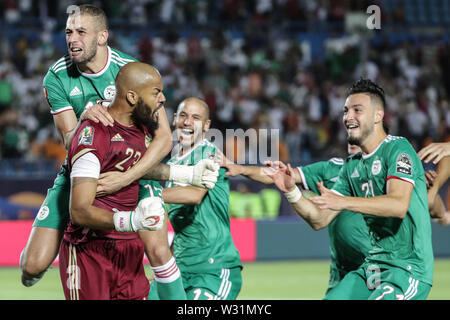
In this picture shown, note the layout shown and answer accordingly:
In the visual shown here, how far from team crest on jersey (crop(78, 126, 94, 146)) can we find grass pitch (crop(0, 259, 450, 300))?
5546 mm

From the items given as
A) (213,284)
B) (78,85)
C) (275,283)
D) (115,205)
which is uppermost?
(78,85)

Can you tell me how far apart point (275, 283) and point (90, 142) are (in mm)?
7333

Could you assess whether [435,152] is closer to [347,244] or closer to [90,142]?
[347,244]

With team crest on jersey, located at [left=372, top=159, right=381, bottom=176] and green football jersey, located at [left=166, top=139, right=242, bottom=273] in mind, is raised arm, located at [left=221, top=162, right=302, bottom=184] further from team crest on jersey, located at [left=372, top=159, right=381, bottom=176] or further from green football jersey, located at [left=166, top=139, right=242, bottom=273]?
team crest on jersey, located at [left=372, top=159, right=381, bottom=176]

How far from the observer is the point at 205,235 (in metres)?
6.94

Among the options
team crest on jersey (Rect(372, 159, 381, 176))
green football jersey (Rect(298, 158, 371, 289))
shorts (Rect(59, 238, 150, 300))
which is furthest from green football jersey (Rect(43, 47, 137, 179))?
green football jersey (Rect(298, 158, 371, 289))

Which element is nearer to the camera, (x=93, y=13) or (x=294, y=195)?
(x=294, y=195)

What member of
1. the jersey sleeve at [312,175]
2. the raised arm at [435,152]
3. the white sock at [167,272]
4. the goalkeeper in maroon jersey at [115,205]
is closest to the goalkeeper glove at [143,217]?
the goalkeeper in maroon jersey at [115,205]

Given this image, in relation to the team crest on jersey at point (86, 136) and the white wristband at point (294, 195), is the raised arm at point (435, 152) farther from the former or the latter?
the team crest on jersey at point (86, 136)

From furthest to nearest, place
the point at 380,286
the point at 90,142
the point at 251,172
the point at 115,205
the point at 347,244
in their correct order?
the point at 251,172, the point at 347,244, the point at 380,286, the point at 115,205, the point at 90,142

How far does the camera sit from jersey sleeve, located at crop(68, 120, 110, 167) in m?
5.11

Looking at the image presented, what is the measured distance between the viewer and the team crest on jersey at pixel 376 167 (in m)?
6.45

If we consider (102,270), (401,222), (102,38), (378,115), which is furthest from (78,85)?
(401,222)

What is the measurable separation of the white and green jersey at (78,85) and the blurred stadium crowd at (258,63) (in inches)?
364
